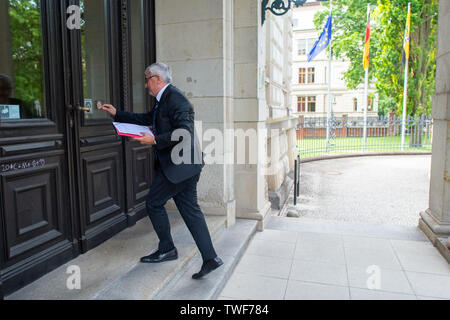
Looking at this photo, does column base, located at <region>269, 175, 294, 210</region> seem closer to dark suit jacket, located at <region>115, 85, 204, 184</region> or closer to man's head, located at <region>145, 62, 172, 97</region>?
dark suit jacket, located at <region>115, 85, 204, 184</region>

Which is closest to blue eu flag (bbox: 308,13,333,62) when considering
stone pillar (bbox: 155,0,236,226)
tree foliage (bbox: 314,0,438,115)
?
tree foliage (bbox: 314,0,438,115)

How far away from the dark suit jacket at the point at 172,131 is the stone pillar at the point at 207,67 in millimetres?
1792

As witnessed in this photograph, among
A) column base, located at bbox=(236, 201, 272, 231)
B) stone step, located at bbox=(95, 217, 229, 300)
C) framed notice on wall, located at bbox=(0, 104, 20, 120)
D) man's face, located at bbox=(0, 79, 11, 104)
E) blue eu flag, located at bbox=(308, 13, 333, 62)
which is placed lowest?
column base, located at bbox=(236, 201, 272, 231)

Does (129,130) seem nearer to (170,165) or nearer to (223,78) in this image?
(170,165)

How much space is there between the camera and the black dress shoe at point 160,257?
12.0 ft

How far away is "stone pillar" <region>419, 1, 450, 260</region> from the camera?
4840 mm

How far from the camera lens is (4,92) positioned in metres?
3.08

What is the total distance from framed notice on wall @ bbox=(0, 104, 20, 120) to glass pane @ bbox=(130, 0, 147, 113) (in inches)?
80.7

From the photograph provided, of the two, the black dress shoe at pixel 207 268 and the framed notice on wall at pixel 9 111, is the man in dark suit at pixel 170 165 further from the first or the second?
the framed notice on wall at pixel 9 111

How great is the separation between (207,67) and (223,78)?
29 cm

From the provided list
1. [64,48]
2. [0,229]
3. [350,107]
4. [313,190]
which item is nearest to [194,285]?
[0,229]

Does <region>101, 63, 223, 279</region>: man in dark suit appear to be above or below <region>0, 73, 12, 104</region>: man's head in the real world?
below

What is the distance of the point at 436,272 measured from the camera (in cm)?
420
